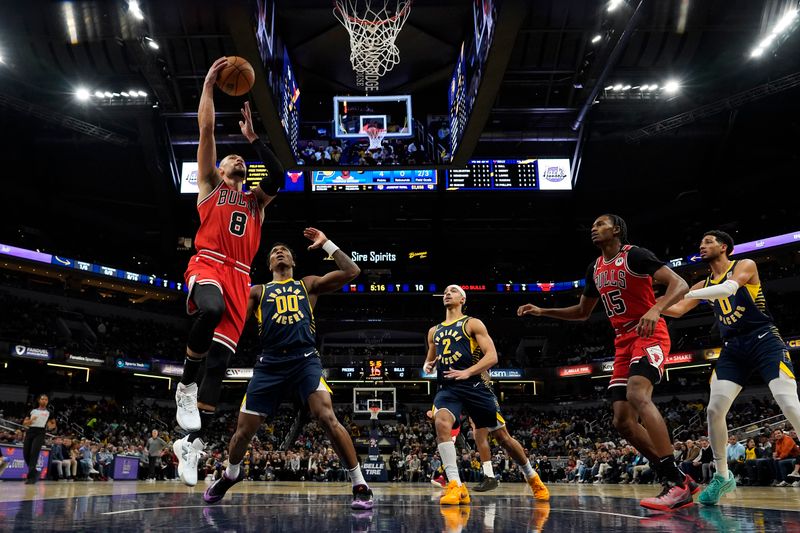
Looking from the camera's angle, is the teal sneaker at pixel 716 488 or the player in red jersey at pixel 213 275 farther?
the teal sneaker at pixel 716 488

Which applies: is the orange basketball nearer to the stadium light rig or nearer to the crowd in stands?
the crowd in stands

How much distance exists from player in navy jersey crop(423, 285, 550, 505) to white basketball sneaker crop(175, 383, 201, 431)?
225 cm

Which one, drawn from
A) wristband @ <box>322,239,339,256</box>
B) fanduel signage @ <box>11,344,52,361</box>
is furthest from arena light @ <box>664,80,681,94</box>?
fanduel signage @ <box>11,344,52,361</box>

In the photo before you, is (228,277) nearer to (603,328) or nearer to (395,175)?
(395,175)

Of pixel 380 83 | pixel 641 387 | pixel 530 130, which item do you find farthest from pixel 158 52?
pixel 641 387

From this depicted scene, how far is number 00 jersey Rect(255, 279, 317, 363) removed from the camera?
476 cm

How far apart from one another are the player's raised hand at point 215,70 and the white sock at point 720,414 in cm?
472

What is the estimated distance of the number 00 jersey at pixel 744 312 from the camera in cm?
483

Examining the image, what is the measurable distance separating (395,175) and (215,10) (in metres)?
9.99

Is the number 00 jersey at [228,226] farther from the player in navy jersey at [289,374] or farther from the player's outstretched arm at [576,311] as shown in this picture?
the player's outstretched arm at [576,311]

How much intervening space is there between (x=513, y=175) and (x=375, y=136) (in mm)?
11109

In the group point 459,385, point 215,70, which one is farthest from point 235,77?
point 459,385

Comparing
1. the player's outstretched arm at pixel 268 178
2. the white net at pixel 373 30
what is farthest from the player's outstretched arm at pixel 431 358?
the white net at pixel 373 30

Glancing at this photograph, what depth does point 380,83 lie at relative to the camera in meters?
21.5
